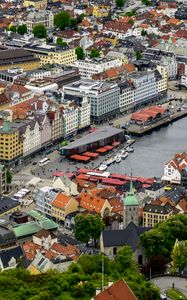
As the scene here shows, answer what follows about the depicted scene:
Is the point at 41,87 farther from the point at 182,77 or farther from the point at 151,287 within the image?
the point at 151,287

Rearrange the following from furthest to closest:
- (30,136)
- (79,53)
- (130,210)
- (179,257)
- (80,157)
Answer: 1. (79,53)
2. (80,157)
3. (30,136)
4. (130,210)
5. (179,257)

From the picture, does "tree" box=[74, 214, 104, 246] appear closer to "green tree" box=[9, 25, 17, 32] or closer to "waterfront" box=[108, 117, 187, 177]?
"waterfront" box=[108, 117, 187, 177]

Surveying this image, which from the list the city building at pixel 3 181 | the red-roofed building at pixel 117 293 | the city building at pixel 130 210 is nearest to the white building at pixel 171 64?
the city building at pixel 3 181

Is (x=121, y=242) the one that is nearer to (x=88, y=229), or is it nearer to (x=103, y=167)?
(x=88, y=229)

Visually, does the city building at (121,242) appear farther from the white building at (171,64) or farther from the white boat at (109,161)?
the white building at (171,64)

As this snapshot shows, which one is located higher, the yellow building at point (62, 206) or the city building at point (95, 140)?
the yellow building at point (62, 206)

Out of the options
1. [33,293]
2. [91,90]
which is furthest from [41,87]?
[33,293]

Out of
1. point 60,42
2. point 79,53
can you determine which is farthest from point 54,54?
point 60,42

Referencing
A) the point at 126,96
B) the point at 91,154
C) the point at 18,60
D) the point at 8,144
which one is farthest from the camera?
the point at 18,60
